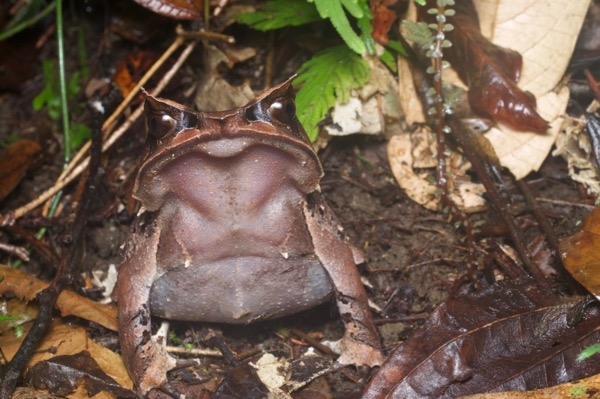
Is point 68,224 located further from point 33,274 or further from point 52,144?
point 52,144

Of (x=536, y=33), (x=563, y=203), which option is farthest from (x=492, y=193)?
(x=536, y=33)

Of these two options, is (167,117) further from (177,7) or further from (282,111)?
(177,7)

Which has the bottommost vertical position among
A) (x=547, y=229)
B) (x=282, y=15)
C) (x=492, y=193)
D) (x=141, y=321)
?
(x=141, y=321)

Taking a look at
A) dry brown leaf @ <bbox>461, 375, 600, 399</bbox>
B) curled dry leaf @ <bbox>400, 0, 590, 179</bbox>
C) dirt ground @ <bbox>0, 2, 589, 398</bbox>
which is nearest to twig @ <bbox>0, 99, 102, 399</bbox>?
dirt ground @ <bbox>0, 2, 589, 398</bbox>

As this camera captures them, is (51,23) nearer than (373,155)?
No

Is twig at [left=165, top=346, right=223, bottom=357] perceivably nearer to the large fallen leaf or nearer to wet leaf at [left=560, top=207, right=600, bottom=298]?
the large fallen leaf

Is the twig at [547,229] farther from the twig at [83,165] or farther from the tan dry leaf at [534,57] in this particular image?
the twig at [83,165]

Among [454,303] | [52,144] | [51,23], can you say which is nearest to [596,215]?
[454,303]
